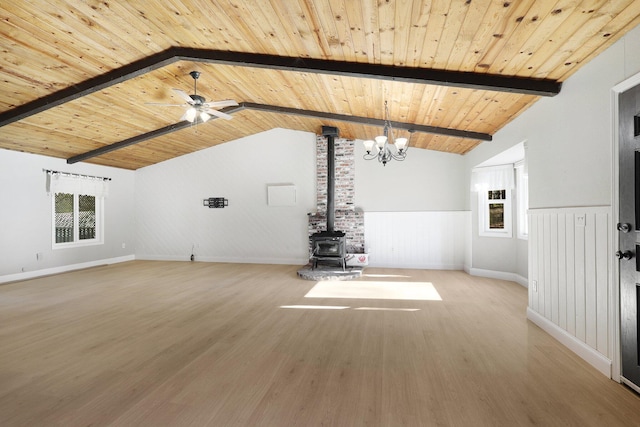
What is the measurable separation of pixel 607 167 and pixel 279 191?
246 inches

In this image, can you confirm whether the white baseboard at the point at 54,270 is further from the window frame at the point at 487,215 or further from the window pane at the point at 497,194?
the window pane at the point at 497,194

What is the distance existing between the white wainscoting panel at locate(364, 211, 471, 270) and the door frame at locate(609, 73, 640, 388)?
4.43m

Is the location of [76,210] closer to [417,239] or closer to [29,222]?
[29,222]

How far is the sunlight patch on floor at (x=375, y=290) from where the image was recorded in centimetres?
471

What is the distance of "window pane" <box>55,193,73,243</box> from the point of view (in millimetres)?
6859

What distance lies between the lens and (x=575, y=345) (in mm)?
2744

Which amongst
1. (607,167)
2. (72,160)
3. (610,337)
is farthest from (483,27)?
(72,160)

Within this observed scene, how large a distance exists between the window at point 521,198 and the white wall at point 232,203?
418cm

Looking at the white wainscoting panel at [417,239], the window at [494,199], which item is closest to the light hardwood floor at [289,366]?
the window at [494,199]

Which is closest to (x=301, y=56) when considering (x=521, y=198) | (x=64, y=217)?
(x=521, y=198)

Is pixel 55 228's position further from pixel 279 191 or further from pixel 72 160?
pixel 279 191

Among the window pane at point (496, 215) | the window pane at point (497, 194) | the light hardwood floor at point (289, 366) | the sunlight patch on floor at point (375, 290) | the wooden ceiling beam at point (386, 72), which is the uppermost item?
the wooden ceiling beam at point (386, 72)

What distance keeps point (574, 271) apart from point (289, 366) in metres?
2.59

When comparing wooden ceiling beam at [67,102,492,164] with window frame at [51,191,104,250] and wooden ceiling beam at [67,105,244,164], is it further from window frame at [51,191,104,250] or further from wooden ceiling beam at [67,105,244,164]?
window frame at [51,191,104,250]
